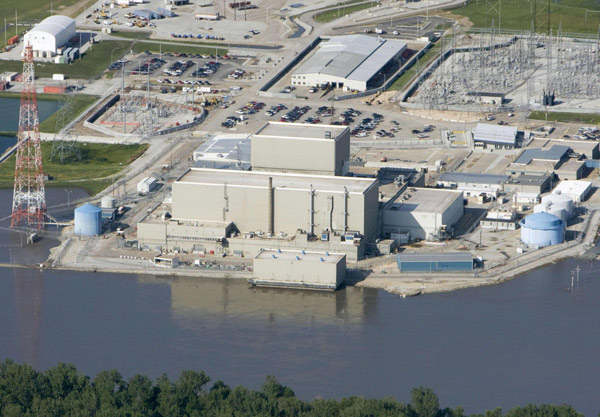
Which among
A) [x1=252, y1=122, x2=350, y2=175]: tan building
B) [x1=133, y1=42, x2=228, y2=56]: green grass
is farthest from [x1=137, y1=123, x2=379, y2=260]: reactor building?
[x1=133, y1=42, x2=228, y2=56]: green grass

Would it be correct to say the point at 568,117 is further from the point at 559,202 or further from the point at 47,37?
the point at 47,37

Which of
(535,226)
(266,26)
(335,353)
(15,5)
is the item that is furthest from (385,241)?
(15,5)

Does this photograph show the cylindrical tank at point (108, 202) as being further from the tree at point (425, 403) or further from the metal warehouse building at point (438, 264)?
the tree at point (425, 403)

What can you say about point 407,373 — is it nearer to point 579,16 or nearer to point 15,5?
point 579,16

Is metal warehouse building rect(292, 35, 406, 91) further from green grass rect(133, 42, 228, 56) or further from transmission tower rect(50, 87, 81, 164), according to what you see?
transmission tower rect(50, 87, 81, 164)

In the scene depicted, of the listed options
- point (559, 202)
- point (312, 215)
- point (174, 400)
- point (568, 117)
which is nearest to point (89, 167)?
point (312, 215)

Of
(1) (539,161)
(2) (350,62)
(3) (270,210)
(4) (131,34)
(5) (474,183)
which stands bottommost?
(3) (270,210)
